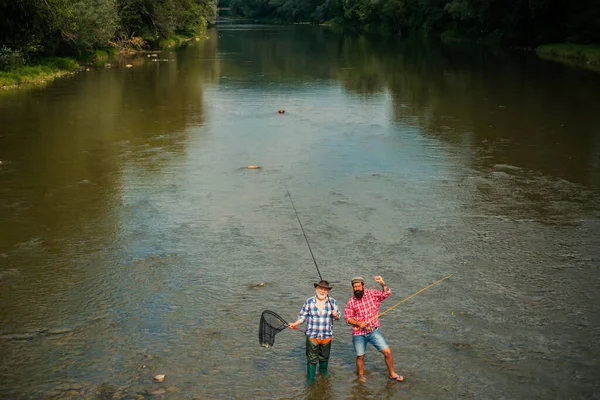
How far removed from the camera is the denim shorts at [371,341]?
31.3 ft

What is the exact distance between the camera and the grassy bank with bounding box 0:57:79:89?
42.1 metres

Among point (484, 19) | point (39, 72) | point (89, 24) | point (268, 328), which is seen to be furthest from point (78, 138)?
point (484, 19)

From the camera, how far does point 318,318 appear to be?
937cm

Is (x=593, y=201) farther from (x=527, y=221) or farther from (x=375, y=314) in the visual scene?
(x=375, y=314)

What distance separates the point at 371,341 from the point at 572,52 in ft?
199

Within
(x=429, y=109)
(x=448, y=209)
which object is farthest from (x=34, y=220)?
(x=429, y=109)

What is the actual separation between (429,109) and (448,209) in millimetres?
17277

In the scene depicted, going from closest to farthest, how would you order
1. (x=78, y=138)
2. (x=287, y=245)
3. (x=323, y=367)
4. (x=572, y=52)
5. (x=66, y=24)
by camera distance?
(x=323, y=367) → (x=287, y=245) → (x=78, y=138) → (x=66, y=24) → (x=572, y=52)

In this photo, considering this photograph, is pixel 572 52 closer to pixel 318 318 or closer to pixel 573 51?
pixel 573 51

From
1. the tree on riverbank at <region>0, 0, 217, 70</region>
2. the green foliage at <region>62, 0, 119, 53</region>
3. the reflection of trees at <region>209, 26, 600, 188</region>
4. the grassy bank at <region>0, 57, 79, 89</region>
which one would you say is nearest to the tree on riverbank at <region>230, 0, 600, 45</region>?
the reflection of trees at <region>209, 26, 600, 188</region>

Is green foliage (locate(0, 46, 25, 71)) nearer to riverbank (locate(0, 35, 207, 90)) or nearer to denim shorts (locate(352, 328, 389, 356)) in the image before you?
riverbank (locate(0, 35, 207, 90))

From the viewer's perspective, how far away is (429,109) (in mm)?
34531

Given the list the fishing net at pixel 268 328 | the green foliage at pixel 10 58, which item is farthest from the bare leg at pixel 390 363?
the green foliage at pixel 10 58

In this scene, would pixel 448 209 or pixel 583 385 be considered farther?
pixel 448 209
